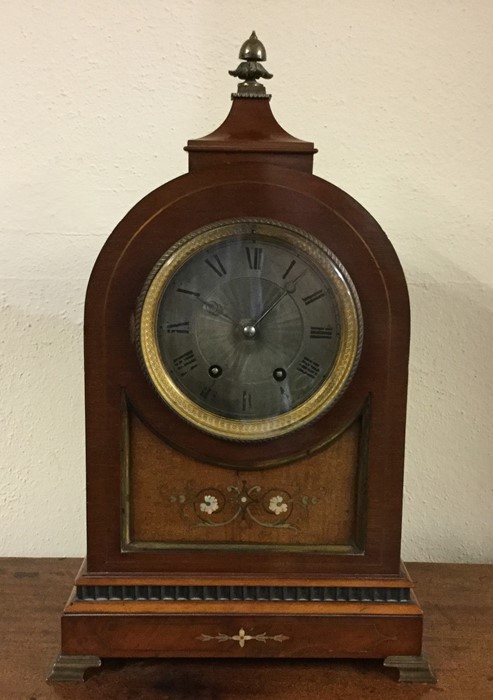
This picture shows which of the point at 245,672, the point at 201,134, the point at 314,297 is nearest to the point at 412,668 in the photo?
the point at 245,672

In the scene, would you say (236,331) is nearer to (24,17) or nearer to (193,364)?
(193,364)

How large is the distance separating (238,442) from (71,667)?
33 centimetres

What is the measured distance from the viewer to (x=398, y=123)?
4.49 feet

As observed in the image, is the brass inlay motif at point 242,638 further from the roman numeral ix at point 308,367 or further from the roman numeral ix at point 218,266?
the roman numeral ix at point 218,266

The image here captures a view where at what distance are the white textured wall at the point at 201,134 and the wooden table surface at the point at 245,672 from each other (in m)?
0.32

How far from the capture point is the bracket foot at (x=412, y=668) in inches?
40.6

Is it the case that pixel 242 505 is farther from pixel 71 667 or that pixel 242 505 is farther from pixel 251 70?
pixel 251 70

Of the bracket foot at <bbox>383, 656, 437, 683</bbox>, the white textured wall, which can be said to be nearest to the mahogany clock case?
the bracket foot at <bbox>383, 656, 437, 683</bbox>

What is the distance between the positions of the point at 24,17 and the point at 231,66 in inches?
12.8

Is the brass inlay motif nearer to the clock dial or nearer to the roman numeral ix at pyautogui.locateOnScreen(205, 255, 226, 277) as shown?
the clock dial

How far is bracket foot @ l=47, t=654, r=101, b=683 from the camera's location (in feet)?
3.37

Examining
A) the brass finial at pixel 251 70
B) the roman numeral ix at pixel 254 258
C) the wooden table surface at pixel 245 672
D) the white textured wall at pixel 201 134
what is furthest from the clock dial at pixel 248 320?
the white textured wall at pixel 201 134

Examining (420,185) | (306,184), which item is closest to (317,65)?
(420,185)

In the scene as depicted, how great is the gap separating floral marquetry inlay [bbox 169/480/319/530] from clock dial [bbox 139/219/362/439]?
7 centimetres
